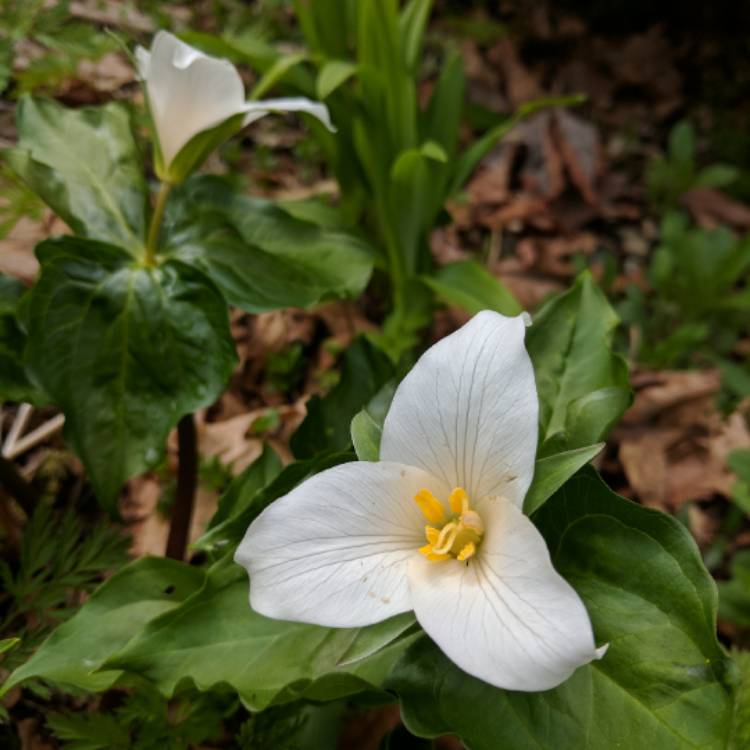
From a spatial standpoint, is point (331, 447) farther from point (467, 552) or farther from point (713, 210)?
point (713, 210)

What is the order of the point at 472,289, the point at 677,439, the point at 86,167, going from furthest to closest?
the point at 677,439 → the point at 472,289 → the point at 86,167

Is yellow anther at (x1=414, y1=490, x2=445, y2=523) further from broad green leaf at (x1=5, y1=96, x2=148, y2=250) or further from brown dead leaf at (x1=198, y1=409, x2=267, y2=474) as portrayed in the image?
brown dead leaf at (x1=198, y1=409, x2=267, y2=474)

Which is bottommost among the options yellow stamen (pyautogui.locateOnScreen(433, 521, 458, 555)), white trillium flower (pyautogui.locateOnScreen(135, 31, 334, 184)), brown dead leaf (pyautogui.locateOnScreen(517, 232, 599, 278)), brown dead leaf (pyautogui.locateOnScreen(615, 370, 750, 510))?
brown dead leaf (pyautogui.locateOnScreen(615, 370, 750, 510))

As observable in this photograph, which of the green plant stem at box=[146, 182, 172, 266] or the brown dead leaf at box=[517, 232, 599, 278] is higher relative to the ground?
the green plant stem at box=[146, 182, 172, 266]

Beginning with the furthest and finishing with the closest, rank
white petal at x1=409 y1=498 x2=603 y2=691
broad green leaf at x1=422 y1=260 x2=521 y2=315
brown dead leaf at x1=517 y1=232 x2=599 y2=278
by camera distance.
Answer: brown dead leaf at x1=517 y1=232 x2=599 y2=278, broad green leaf at x1=422 y1=260 x2=521 y2=315, white petal at x1=409 y1=498 x2=603 y2=691

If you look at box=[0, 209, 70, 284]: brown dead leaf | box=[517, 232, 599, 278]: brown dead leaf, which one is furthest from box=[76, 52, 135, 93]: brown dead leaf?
box=[517, 232, 599, 278]: brown dead leaf

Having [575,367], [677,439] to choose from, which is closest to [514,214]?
[677,439]

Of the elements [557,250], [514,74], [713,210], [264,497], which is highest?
[264,497]
